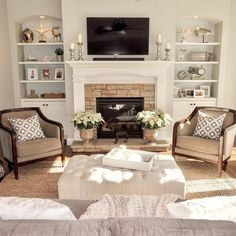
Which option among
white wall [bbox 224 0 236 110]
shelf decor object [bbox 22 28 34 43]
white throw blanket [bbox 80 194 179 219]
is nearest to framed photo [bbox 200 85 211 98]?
white wall [bbox 224 0 236 110]

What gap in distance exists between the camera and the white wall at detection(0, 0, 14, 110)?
16.7 ft

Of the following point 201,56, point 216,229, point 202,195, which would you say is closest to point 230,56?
point 201,56

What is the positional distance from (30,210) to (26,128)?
2.73 meters

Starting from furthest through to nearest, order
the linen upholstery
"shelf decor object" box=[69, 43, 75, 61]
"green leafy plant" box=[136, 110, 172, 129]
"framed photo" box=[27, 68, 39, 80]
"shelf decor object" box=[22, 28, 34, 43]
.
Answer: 1. "framed photo" box=[27, 68, 39, 80]
2. "shelf decor object" box=[22, 28, 34, 43]
3. "shelf decor object" box=[69, 43, 75, 61]
4. "green leafy plant" box=[136, 110, 172, 129]
5. the linen upholstery

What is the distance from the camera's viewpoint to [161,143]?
196 inches

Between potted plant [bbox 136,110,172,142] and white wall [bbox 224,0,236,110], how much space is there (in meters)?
1.70

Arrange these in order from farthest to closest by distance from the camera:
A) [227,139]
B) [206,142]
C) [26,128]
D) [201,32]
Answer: [201,32] → [26,128] → [206,142] → [227,139]

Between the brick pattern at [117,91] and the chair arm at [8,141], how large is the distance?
5.77ft

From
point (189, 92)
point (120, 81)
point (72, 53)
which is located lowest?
point (189, 92)

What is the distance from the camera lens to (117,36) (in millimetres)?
5086

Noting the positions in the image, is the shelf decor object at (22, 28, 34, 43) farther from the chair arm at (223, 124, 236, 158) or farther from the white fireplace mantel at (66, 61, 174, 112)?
the chair arm at (223, 124, 236, 158)

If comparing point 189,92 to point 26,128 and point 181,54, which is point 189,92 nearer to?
point 181,54

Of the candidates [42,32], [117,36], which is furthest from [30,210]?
[42,32]

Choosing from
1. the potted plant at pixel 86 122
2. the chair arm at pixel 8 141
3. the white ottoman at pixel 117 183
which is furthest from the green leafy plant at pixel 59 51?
the white ottoman at pixel 117 183
